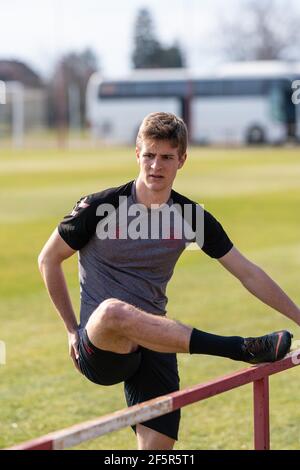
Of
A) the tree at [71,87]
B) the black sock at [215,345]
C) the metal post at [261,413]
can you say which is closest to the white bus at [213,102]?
the tree at [71,87]

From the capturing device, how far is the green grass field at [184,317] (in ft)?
23.1

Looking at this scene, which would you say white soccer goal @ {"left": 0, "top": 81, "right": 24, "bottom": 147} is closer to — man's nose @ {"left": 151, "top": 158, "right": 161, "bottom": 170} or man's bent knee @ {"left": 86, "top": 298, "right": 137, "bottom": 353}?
man's nose @ {"left": 151, "top": 158, "right": 161, "bottom": 170}

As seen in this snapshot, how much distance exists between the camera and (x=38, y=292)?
40.7ft

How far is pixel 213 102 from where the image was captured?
184 ft

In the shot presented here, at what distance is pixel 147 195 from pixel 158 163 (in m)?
0.20

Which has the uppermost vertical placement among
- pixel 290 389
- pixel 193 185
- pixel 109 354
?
pixel 109 354

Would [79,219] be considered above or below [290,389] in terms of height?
above

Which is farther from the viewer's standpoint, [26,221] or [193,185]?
[193,185]

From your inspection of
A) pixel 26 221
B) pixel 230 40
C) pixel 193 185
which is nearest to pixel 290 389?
pixel 26 221

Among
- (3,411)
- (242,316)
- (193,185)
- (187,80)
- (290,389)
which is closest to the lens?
(3,411)

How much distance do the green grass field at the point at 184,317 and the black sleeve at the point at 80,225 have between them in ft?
6.81

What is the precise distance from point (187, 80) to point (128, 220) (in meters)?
52.9

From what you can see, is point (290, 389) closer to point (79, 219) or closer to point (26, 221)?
point (79, 219)

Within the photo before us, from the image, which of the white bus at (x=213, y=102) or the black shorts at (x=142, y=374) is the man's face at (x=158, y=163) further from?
the white bus at (x=213, y=102)
